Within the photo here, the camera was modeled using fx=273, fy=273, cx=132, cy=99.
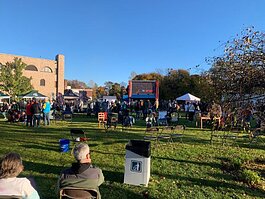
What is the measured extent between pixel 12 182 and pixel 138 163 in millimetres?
3273

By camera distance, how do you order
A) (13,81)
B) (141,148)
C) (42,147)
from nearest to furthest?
(141,148), (42,147), (13,81)

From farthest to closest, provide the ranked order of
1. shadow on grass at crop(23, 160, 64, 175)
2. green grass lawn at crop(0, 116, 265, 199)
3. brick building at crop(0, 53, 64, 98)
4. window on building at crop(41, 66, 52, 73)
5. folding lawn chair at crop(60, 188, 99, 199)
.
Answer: window on building at crop(41, 66, 52, 73) < brick building at crop(0, 53, 64, 98) < shadow on grass at crop(23, 160, 64, 175) < green grass lawn at crop(0, 116, 265, 199) < folding lawn chair at crop(60, 188, 99, 199)

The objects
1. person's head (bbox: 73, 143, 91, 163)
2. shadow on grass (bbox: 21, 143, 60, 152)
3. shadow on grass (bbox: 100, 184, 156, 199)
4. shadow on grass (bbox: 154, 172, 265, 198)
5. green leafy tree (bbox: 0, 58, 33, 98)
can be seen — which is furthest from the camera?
green leafy tree (bbox: 0, 58, 33, 98)

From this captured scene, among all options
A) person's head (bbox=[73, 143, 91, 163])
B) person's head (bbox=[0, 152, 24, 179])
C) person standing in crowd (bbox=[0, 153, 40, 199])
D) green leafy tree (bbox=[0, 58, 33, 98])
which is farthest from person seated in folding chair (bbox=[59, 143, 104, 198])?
green leafy tree (bbox=[0, 58, 33, 98])

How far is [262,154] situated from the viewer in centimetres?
957

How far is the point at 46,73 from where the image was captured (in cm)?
6359

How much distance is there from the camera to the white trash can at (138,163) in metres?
5.66

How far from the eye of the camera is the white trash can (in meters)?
5.66

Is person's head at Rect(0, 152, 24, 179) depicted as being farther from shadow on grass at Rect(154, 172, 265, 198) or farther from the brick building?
the brick building

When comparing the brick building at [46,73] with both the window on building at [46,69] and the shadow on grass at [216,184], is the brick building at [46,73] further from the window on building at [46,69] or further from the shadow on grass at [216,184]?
the shadow on grass at [216,184]

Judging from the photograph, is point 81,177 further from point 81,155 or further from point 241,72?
point 241,72

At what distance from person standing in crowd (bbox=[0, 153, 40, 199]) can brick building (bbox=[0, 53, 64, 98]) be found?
198 feet

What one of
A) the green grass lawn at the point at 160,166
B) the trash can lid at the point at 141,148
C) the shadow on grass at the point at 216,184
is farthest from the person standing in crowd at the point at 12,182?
the shadow on grass at the point at 216,184

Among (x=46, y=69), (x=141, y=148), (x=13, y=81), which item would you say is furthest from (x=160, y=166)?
(x=46, y=69)
